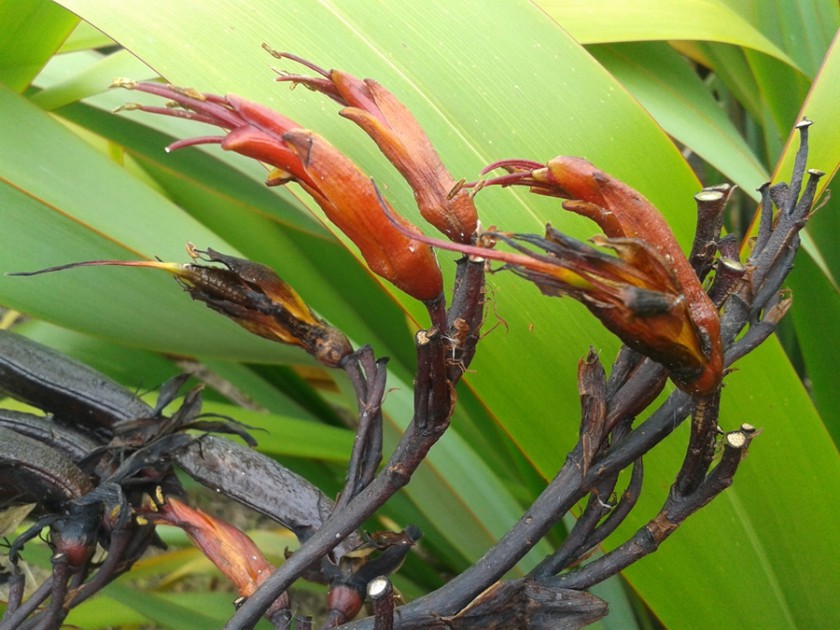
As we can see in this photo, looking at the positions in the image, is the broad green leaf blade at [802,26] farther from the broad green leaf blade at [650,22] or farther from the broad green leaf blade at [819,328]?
the broad green leaf blade at [819,328]

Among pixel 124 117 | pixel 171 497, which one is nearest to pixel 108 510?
pixel 171 497

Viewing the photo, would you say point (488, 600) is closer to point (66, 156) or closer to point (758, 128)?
point (66, 156)

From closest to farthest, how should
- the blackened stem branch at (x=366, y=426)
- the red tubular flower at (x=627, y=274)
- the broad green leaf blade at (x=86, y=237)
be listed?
the red tubular flower at (x=627, y=274) < the blackened stem branch at (x=366, y=426) < the broad green leaf blade at (x=86, y=237)

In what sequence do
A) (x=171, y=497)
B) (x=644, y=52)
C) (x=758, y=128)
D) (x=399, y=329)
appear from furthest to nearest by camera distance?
(x=758, y=128) < (x=399, y=329) < (x=644, y=52) < (x=171, y=497)

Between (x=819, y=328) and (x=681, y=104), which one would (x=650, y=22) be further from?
(x=819, y=328)

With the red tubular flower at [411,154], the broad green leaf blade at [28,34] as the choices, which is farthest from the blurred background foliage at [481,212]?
the red tubular flower at [411,154]

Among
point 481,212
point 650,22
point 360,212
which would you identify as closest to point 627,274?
point 360,212
